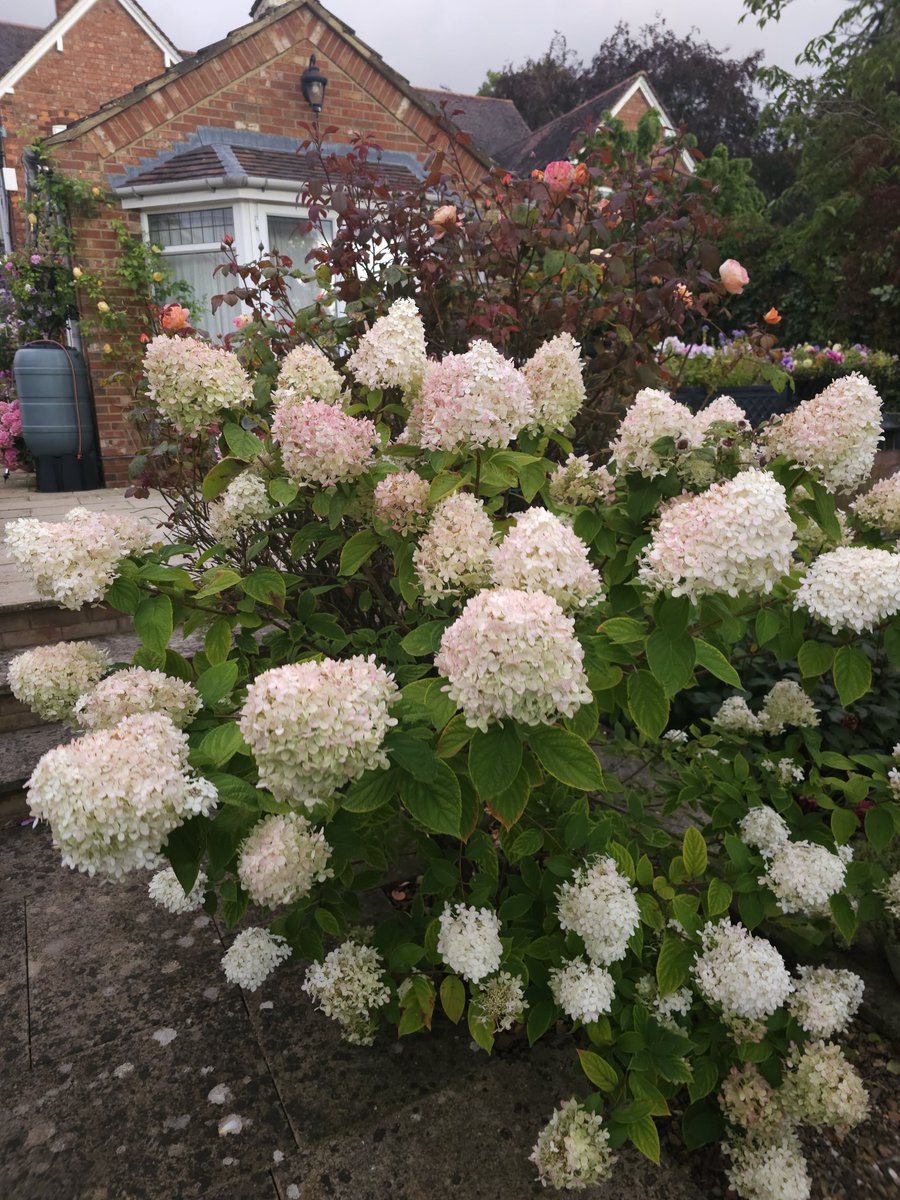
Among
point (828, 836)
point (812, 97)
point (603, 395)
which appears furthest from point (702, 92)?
point (828, 836)

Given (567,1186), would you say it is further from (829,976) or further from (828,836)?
(828,836)

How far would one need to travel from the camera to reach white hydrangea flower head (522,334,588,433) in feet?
5.57

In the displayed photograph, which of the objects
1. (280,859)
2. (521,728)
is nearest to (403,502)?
(521,728)

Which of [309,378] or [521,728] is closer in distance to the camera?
[521,728]

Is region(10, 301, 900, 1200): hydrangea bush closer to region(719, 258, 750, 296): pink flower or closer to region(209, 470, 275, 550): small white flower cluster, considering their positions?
region(209, 470, 275, 550): small white flower cluster

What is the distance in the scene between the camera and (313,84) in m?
8.45

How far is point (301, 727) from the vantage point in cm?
103

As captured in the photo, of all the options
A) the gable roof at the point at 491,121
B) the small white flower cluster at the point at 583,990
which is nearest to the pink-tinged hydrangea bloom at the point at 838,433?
the small white flower cluster at the point at 583,990

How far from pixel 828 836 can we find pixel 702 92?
26666mm

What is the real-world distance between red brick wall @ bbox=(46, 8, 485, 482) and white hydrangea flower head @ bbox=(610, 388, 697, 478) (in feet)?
21.0

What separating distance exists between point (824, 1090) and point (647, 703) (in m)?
0.85

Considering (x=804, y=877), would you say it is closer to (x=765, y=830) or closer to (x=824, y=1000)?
(x=765, y=830)

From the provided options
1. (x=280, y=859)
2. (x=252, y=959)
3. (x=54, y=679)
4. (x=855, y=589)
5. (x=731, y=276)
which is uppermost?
(x=731, y=276)

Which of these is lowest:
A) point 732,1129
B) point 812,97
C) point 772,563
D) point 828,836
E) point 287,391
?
point 732,1129
